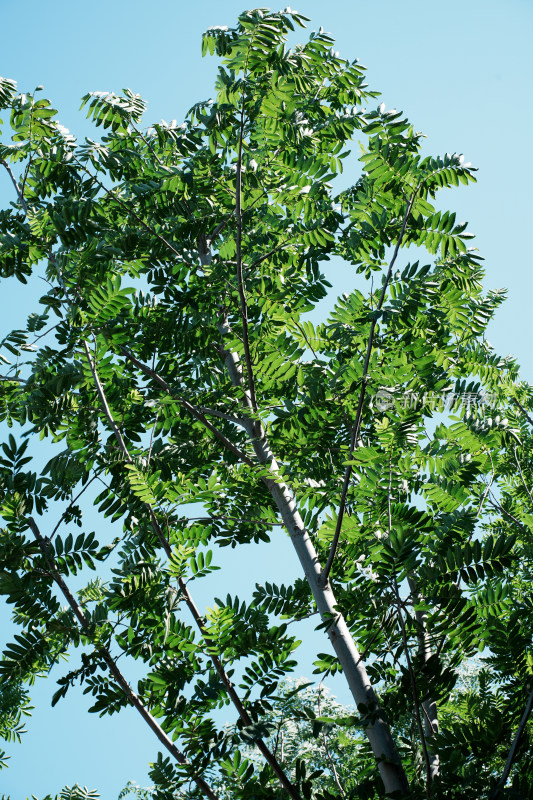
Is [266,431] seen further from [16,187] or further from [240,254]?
[16,187]

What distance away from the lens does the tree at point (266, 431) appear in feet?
6.80

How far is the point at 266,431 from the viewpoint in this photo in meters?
2.97

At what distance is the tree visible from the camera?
207 centimetres

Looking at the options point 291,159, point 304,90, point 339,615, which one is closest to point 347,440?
point 339,615

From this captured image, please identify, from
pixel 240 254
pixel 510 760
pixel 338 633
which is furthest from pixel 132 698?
pixel 240 254

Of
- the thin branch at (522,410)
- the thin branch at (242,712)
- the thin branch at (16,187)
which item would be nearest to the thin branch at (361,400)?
the thin branch at (242,712)

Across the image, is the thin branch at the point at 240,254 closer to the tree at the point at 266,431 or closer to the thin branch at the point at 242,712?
the tree at the point at 266,431

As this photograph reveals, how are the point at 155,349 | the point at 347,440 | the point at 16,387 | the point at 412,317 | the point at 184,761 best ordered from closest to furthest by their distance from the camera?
the point at 184,761 → the point at 412,317 → the point at 16,387 → the point at 347,440 → the point at 155,349

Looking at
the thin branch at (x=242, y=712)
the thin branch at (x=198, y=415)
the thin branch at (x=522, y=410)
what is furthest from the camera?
the thin branch at (x=522, y=410)

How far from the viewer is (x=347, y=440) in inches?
119

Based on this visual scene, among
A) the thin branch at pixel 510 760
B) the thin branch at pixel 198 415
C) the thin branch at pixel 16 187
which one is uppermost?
the thin branch at pixel 16 187

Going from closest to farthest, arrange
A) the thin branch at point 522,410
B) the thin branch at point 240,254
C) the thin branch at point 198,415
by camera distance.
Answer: the thin branch at point 240,254
the thin branch at point 198,415
the thin branch at point 522,410

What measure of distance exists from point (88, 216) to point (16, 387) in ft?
2.64

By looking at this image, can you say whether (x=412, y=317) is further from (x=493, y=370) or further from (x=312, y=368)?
(x=493, y=370)
